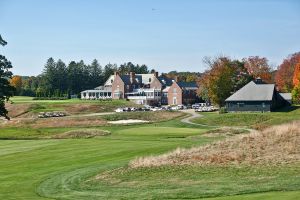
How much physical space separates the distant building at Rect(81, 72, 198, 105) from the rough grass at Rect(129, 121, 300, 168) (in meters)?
91.8

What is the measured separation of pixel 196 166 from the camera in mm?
23188

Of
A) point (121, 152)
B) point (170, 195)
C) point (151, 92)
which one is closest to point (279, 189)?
point (170, 195)

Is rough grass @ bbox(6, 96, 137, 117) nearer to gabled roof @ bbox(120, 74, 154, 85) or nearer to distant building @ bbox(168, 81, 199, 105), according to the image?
distant building @ bbox(168, 81, 199, 105)

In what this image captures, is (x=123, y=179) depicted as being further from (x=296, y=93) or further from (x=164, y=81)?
(x=164, y=81)

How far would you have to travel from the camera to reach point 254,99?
82.2 metres

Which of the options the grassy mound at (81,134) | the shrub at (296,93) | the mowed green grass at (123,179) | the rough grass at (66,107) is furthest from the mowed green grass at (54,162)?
the rough grass at (66,107)

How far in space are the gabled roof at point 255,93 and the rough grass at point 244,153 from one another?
5404 cm

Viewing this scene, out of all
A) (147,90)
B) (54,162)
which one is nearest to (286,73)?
(147,90)

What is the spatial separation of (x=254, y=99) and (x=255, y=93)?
1.83 meters

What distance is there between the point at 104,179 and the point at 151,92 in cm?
10571

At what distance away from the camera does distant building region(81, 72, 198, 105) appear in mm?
121938

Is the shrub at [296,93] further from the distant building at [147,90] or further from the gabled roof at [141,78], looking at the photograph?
the gabled roof at [141,78]

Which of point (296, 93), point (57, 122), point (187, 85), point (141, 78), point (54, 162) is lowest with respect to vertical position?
point (54, 162)

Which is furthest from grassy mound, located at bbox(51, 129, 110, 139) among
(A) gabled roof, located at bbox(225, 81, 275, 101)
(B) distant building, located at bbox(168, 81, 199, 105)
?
(B) distant building, located at bbox(168, 81, 199, 105)
